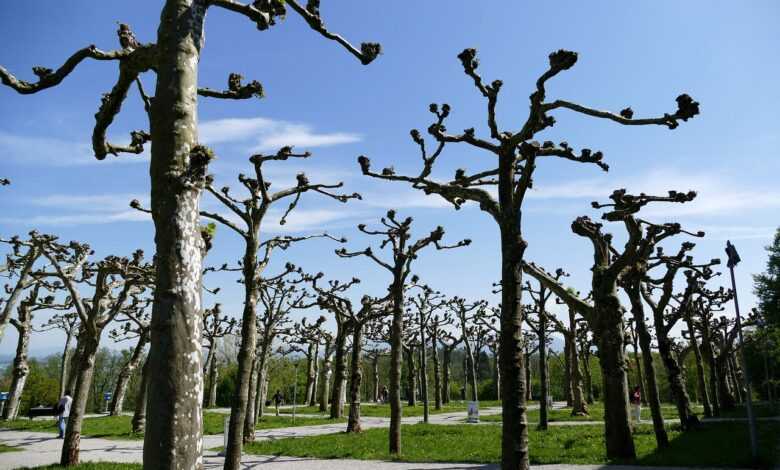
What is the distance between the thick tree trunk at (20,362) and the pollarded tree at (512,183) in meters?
28.3

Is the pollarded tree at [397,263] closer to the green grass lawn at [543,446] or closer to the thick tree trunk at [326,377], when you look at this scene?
the green grass lawn at [543,446]

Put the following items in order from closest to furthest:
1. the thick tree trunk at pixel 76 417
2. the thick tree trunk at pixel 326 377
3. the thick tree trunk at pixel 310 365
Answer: the thick tree trunk at pixel 76 417, the thick tree trunk at pixel 326 377, the thick tree trunk at pixel 310 365

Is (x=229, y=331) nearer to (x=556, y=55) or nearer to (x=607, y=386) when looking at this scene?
(x=607, y=386)

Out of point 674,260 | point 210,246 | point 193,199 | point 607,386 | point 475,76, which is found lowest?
point 607,386

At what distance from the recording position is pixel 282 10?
520 centimetres

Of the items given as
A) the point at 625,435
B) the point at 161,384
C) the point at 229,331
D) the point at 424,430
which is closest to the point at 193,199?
the point at 161,384

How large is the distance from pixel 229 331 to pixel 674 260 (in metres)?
33.3

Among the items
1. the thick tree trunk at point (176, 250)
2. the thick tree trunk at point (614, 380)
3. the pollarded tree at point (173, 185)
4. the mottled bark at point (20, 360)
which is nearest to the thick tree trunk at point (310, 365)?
the mottled bark at point (20, 360)

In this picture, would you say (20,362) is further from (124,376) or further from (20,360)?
(124,376)

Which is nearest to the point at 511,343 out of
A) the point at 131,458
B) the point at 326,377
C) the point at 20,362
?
the point at 131,458

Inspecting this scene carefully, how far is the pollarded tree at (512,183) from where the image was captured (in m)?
7.46

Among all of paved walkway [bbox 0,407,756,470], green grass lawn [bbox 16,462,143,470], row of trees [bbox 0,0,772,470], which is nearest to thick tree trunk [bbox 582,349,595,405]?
row of trees [bbox 0,0,772,470]

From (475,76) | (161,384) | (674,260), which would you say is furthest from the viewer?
(674,260)

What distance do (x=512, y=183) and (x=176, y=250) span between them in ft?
21.2
